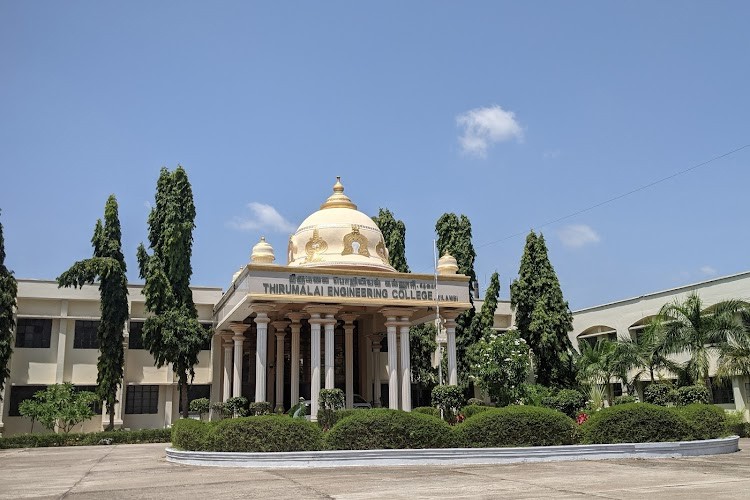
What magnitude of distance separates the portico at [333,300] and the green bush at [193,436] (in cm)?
463

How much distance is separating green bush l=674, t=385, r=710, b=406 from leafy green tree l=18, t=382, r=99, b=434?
25.2m

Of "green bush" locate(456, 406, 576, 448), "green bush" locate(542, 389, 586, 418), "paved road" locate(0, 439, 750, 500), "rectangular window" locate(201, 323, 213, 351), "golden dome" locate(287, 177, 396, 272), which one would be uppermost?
"golden dome" locate(287, 177, 396, 272)

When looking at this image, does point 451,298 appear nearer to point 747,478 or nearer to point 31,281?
point 747,478

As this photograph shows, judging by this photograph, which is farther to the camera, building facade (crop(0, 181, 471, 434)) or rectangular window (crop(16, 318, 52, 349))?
rectangular window (crop(16, 318, 52, 349))

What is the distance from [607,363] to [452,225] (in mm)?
11959

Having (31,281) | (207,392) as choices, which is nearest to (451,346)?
(207,392)

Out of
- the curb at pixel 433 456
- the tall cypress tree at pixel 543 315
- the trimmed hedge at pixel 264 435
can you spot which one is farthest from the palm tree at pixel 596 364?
the trimmed hedge at pixel 264 435

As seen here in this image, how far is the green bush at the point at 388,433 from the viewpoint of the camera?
18.3 meters

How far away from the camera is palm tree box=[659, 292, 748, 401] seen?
92.1ft

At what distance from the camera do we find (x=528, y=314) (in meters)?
39.0

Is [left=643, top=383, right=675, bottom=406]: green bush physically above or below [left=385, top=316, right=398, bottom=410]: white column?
below

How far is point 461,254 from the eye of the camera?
40.2 metres

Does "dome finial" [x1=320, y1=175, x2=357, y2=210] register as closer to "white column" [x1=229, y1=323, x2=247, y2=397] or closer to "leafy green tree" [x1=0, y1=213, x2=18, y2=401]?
"white column" [x1=229, y1=323, x2=247, y2=397]

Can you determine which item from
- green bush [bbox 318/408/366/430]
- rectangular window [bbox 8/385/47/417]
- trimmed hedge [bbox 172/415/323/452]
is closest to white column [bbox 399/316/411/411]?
green bush [bbox 318/408/366/430]
